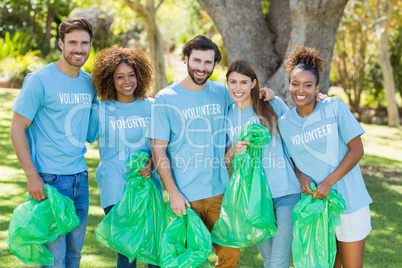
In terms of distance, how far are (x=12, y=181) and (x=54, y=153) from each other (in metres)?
3.70

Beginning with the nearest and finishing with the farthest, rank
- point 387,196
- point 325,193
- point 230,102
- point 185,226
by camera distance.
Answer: point 325,193 < point 185,226 < point 230,102 < point 387,196

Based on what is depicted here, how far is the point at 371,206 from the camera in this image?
5.86 meters

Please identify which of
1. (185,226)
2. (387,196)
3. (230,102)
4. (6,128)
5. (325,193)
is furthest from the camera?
(6,128)

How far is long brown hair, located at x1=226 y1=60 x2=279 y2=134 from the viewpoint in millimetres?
3119

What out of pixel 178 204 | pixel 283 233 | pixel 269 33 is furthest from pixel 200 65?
pixel 269 33

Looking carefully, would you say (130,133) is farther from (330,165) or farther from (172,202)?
(330,165)

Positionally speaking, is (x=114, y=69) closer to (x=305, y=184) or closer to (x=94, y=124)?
(x=94, y=124)

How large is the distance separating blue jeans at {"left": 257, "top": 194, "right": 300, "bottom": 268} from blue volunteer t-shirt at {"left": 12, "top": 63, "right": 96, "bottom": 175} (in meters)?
1.40

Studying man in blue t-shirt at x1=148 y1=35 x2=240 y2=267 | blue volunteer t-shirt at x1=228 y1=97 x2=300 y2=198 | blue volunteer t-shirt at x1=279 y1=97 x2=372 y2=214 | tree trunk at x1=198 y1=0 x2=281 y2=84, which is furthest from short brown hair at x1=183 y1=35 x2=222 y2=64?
tree trunk at x1=198 y1=0 x2=281 y2=84

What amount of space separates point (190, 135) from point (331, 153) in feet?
3.13

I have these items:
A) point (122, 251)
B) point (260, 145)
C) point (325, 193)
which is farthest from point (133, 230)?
point (325, 193)

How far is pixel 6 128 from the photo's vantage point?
9.48 meters

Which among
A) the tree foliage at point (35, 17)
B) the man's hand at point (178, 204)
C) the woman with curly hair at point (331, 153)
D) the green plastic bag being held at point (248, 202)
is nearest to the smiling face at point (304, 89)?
the woman with curly hair at point (331, 153)

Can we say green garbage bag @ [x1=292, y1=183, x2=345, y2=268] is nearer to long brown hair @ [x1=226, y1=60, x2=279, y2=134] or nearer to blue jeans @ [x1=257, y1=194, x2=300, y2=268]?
blue jeans @ [x1=257, y1=194, x2=300, y2=268]
